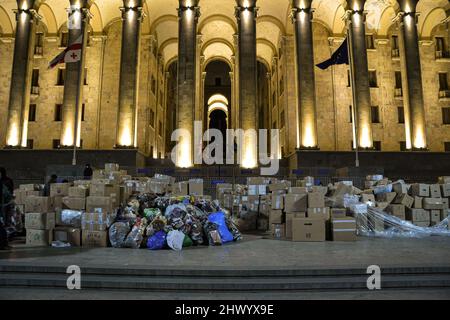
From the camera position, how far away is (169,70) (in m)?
40.7

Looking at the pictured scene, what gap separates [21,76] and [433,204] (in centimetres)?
2536

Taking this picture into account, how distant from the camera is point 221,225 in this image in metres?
9.15

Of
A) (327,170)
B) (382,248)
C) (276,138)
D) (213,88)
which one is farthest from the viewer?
(213,88)

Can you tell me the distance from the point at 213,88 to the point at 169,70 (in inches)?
327

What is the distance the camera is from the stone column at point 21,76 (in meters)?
24.0

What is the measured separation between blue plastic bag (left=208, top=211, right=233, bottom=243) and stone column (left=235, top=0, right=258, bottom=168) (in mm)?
14346

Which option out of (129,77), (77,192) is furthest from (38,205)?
(129,77)

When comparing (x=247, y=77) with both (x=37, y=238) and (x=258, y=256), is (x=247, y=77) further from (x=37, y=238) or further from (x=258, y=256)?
(x=258, y=256)

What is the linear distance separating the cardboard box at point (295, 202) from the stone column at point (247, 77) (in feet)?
44.6

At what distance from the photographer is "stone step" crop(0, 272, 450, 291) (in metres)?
5.20

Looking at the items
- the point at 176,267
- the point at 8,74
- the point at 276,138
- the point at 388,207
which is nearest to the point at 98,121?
the point at 8,74

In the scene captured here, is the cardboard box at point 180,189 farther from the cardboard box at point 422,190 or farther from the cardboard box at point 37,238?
the cardboard box at point 422,190

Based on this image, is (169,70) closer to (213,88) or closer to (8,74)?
(213,88)

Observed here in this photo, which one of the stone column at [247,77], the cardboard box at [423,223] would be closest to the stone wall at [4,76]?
the stone column at [247,77]
